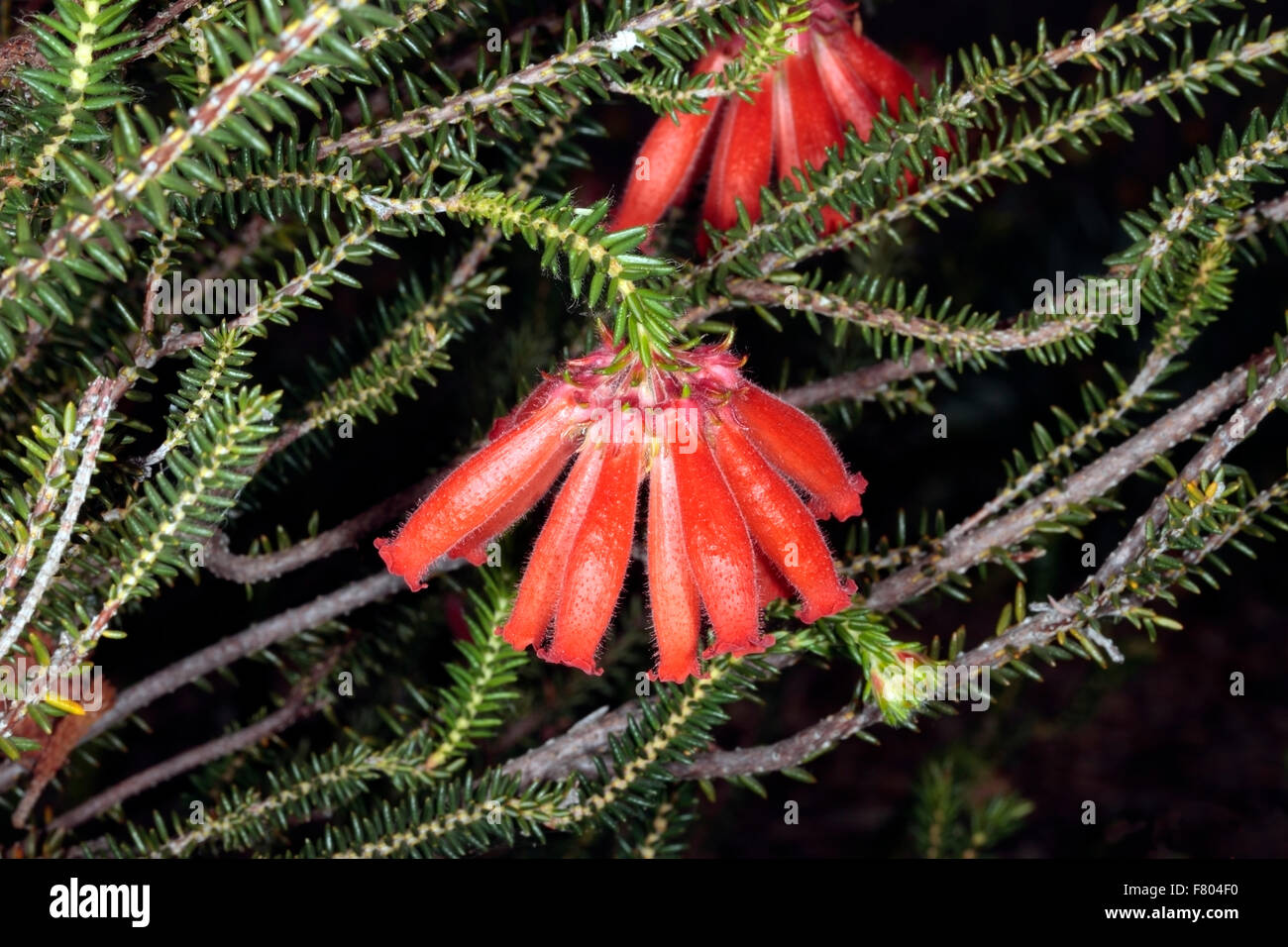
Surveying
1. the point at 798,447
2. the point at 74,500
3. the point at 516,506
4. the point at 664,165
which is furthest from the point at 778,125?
the point at 74,500

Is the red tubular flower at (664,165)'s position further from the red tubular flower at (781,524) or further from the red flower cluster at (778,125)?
the red tubular flower at (781,524)

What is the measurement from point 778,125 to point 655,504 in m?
0.58

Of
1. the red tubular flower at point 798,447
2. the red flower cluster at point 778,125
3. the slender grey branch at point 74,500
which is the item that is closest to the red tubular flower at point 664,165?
the red flower cluster at point 778,125

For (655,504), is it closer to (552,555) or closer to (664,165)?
(552,555)

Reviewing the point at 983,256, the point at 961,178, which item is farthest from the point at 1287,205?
the point at 983,256

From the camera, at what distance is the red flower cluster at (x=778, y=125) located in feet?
4.28

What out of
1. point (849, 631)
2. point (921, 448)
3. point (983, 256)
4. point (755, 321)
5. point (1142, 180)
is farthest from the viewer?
point (1142, 180)

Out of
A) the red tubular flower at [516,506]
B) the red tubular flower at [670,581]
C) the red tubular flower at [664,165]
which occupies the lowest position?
the red tubular flower at [670,581]

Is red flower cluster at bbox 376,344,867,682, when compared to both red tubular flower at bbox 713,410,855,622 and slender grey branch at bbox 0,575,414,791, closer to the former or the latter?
red tubular flower at bbox 713,410,855,622

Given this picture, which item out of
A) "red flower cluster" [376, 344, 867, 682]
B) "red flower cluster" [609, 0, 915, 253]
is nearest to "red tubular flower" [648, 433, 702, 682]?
"red flower cluster" [376, 344, 867, 682]

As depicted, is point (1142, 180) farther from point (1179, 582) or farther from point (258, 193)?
point (258, 193)

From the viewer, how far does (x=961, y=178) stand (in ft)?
3.93

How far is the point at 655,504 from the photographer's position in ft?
3.24

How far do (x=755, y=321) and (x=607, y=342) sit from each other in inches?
33.8
